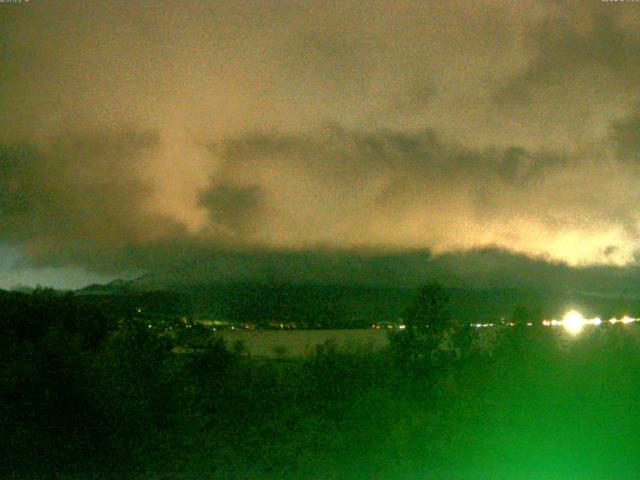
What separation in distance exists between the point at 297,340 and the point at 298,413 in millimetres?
4449

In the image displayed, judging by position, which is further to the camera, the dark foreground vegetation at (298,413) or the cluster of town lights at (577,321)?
the cluster of town lights at (577,321)

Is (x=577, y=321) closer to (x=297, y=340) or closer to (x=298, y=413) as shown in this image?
(x=297, y=340)

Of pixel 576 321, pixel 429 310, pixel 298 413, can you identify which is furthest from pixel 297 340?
pixel 576 321

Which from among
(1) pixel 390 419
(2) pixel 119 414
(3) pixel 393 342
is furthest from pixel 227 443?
(3) pixel 393 342

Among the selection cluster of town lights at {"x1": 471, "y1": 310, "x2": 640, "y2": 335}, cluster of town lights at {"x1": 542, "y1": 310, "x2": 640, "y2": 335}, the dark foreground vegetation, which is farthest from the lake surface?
cluster of town lights at {"x1": 542, "y1": 310, "x2": 640, "y2": 335}

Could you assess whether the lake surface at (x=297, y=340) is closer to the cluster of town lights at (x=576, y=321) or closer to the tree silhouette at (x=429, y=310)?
the tree silhouette at (x=429, y=310)

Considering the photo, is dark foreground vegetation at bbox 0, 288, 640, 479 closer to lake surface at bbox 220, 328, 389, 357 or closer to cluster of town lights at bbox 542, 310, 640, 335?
lake surface at bbox 220, 328, 389, 357

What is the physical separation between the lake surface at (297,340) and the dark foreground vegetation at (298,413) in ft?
1.14

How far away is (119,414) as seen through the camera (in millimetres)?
11156

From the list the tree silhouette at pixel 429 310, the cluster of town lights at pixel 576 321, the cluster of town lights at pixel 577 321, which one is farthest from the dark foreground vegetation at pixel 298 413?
the cluster of town lights at pixel 577 321

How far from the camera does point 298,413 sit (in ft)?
39.9

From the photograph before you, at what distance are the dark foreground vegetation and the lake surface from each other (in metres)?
0.35

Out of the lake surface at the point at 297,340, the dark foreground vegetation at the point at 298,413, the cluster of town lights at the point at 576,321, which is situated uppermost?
the cluster of town lights at the point at 576,321

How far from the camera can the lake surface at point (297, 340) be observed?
46.4 ft
